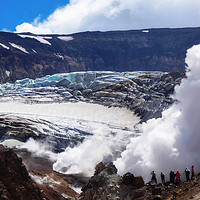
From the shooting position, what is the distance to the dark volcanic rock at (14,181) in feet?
64.8

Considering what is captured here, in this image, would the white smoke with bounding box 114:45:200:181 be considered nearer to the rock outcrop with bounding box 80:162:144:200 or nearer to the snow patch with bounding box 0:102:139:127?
the rock outcrop with bounding box 80:162:144:200

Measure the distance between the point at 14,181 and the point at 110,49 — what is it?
13262cm

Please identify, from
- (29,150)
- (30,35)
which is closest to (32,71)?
(30,35)

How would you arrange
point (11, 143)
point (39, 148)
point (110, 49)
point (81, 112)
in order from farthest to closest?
1. point (110, 49)
2. point (81, 112)
3. point (11, 143)
4. point (39, 148)

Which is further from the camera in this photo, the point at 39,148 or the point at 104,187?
the point at 39,148

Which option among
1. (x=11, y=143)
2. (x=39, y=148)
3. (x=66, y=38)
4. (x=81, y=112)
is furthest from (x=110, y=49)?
(x=39, y=148)

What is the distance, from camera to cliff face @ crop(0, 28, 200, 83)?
132500 millimetres

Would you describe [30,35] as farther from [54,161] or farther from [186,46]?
[54,161]

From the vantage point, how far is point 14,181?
67.7 feet

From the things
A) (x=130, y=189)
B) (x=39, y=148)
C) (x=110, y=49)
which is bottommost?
(x=130, y=189)

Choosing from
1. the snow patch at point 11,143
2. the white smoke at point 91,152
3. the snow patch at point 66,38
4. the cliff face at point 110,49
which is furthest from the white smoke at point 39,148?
the snow patch at point 66,38

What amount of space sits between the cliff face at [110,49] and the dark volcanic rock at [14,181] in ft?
349

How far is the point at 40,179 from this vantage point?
31250 millimetres

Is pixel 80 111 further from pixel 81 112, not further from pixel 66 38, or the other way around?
pixel 66 38
